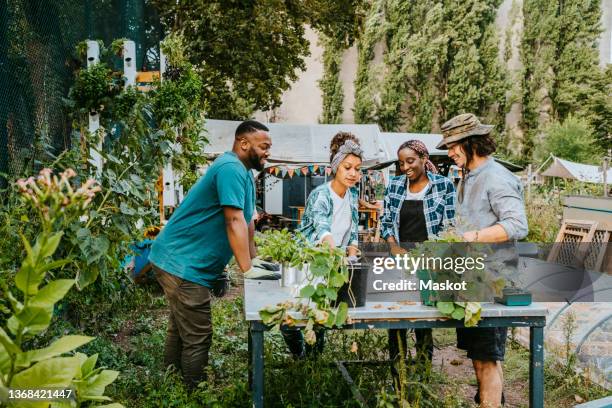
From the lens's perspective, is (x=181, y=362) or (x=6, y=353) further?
(x=181, y=362)

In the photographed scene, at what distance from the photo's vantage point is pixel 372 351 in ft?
12.0

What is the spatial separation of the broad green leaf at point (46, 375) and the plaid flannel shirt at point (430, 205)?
2684mm

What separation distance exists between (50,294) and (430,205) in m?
2.78

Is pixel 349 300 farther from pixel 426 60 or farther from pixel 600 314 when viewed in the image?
pixel 426 60

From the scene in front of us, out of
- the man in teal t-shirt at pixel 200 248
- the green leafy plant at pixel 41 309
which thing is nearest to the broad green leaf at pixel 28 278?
the green leafy plant at pixel 41 309

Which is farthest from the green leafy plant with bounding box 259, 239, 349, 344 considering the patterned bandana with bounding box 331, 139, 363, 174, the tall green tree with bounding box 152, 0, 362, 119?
the tall green tree with bounding box 152, 0, 362, 119

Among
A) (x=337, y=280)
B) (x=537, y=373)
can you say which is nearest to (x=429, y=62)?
(x=537, y=373)

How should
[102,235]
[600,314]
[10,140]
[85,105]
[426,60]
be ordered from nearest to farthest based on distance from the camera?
[102,235] → [10,140] → [85,105] → [600,314] → [426,60]

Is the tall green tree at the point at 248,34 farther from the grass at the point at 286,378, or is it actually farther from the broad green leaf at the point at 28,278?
the broad green leaf at the point at 28,278

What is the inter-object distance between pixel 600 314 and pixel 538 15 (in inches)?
1063

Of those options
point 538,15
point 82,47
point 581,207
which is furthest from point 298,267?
point 538,15

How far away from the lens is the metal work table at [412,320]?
2.37m

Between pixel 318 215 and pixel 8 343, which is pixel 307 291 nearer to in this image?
pixel 318 215

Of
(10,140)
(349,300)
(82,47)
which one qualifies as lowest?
(349,300)
